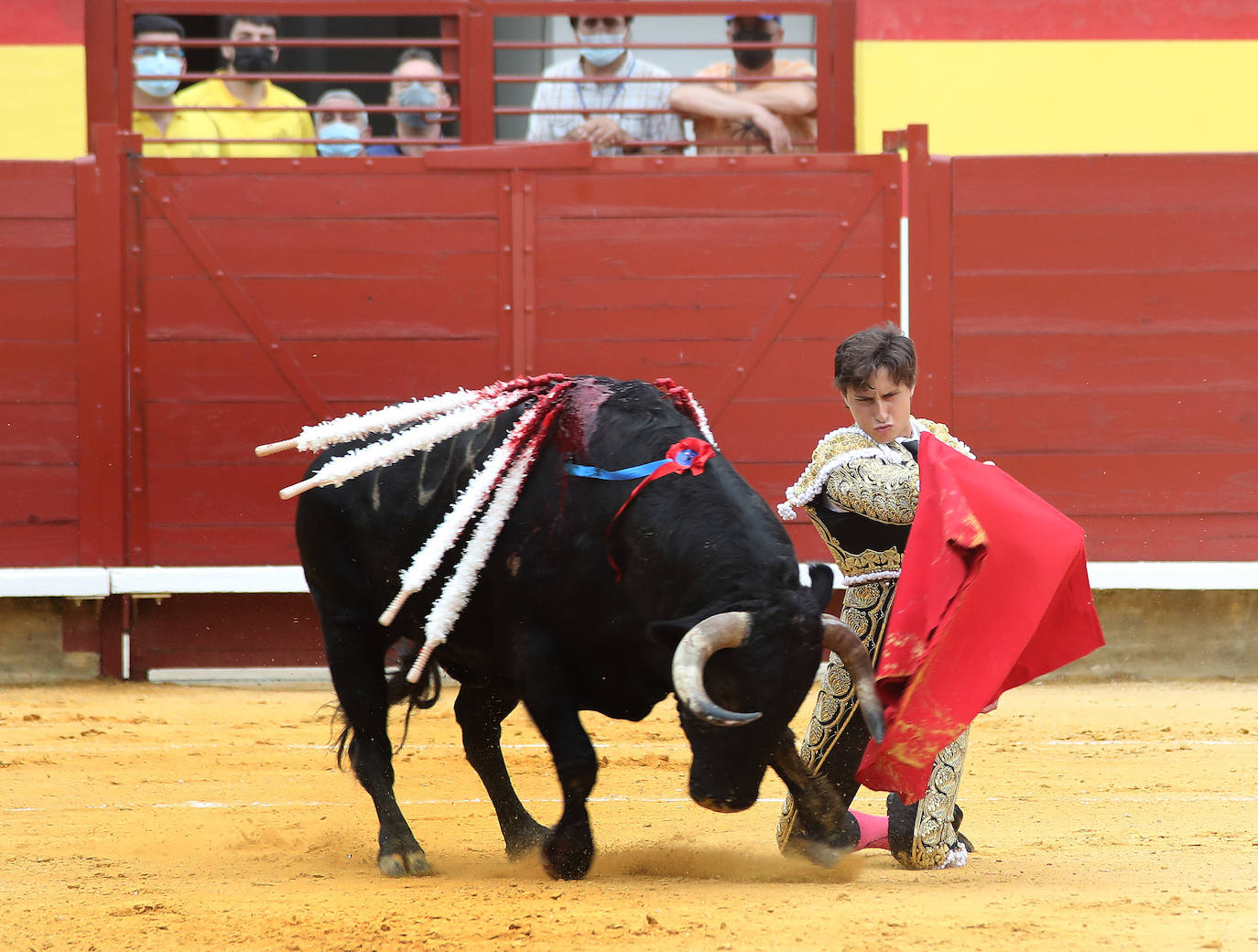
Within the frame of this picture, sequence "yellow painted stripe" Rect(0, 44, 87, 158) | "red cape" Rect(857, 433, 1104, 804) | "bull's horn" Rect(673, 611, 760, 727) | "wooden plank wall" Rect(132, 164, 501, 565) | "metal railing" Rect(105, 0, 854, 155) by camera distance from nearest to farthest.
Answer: "bull's horn" Rect(673, 611, 760, 727) → "red cape" Rect(857, 433, 1104, 804) → "wooden plank wall" Rect(132, 164, 501, 565) → "metal railing" Rect(105, 0, 854, 155) → "yellow painted stripe" Rect(0, 44, 87, 158)

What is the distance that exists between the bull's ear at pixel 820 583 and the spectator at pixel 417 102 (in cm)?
433

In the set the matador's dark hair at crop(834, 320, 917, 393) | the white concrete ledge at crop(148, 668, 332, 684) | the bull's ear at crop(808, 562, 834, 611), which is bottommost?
the white concrete ledge at crop(148, 668, 332, 684)

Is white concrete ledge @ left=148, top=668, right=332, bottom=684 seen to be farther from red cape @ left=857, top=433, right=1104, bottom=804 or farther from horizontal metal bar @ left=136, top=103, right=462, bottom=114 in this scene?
red cape @ left=857, top=433, right=1104, bottom=804

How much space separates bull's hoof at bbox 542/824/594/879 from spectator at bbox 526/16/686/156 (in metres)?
4.04

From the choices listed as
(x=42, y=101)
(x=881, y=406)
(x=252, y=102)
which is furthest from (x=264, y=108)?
(x=881, y=406)

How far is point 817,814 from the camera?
10.6ft

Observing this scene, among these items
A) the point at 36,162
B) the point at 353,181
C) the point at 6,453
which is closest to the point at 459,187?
the point at 353,181

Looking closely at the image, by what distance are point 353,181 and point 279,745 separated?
2.48 metres

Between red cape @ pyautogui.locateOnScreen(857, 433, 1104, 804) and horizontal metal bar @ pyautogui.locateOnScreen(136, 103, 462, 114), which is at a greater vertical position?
horizontal metal bar @ pyautogui.locateOnScreen(136, 103, 462, 114)

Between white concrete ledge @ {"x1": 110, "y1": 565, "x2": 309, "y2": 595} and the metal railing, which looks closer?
white concrete ledge @ {"x1": 110, "y1": 565, "x2": 309, "y2": 595}

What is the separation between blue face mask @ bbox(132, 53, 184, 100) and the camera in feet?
22.2

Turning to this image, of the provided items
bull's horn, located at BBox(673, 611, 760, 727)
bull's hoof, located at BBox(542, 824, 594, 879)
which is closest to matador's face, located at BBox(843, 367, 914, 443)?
bull's horn, located at BBox(673, 611, 760, 727)

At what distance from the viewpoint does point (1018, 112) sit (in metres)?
6.88

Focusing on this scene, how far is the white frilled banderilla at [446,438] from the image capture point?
334cm
